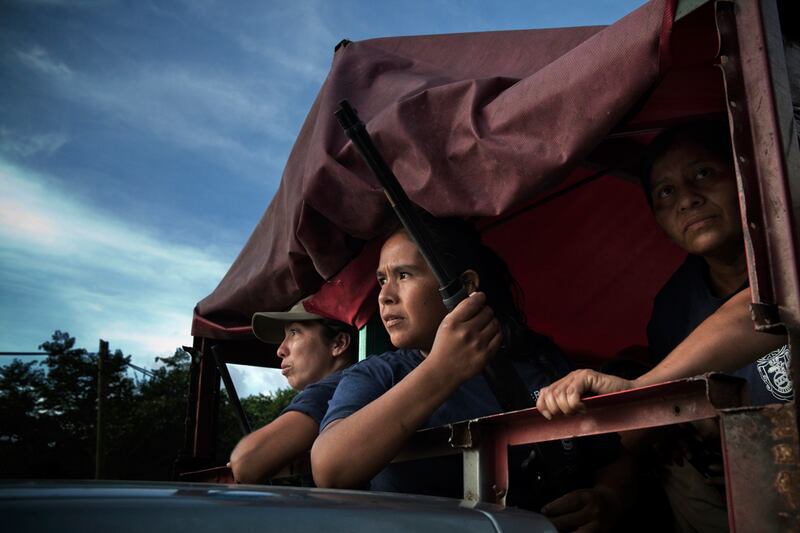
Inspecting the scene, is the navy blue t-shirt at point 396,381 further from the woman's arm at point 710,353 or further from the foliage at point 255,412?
the foliage at point 255,412

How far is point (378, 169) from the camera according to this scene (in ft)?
5.54

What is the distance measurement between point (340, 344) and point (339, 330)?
0.23 ft

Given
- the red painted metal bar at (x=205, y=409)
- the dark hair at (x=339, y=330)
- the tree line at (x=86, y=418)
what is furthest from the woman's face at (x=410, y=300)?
the tree line at (x=86, y=418)

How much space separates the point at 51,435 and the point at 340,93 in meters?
31.6

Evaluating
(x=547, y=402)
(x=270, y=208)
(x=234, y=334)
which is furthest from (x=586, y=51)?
(x=234, y=334)

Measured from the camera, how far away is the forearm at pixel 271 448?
7.12 feet

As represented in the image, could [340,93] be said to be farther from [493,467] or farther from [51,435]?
[51,435]

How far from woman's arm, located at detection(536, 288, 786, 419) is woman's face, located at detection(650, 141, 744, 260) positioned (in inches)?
22.2

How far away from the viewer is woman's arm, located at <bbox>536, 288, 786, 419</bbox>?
4.15 ft

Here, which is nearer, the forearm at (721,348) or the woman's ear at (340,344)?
the forearm at (721,348)

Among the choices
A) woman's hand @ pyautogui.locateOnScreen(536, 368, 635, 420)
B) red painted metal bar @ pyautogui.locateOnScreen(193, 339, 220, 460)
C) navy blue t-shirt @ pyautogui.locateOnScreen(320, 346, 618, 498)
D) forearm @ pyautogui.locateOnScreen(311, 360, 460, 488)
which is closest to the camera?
woman's hand @ pyautogui.locateOnScreen(536, 368, 635, 420)

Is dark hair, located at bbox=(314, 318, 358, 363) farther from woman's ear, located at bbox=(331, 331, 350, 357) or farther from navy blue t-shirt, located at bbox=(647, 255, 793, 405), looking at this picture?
navy blue t-shirt, located at bbox=(647, 255, 793, 405)

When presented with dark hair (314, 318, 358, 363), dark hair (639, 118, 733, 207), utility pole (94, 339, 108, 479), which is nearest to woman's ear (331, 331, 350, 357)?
dark hair (314, 318, 358, 363)

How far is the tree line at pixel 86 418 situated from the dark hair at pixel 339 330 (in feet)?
83.5
